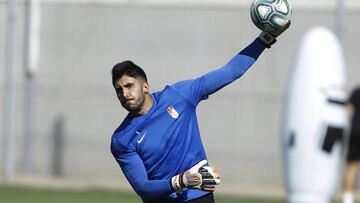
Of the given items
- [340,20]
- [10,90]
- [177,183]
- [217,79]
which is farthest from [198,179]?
[10,90]

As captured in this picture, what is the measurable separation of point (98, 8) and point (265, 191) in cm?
388

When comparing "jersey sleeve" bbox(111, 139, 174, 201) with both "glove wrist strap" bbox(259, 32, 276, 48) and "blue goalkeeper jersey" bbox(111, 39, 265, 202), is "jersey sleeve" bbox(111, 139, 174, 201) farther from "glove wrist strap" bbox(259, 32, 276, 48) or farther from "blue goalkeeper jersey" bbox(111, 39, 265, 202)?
"glove wrist strap" bbox(259, 32, 276, 48)

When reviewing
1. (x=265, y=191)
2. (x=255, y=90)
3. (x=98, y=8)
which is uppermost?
(x=98, y=8)

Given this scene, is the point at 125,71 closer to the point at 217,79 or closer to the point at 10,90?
the point at 217,79

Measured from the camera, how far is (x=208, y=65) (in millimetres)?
19359

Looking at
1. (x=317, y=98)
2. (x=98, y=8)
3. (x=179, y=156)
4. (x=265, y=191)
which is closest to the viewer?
(x=179, y=156)

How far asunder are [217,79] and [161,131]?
541mm

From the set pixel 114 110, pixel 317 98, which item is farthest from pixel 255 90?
pixel 317 98

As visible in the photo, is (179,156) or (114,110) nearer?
(179,156)

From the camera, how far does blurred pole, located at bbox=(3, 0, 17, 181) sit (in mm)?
19875

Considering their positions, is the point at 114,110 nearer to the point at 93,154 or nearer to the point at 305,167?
the point at 93,154

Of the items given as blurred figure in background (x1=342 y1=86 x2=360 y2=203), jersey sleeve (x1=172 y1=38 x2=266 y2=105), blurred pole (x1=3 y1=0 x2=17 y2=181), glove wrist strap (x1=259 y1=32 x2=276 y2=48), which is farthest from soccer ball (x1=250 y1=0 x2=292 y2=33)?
blurred pole (x1=3 y1=0 x2=17 y2=181)

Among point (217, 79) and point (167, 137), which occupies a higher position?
point (217, 79)

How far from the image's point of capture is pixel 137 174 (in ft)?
28.6
